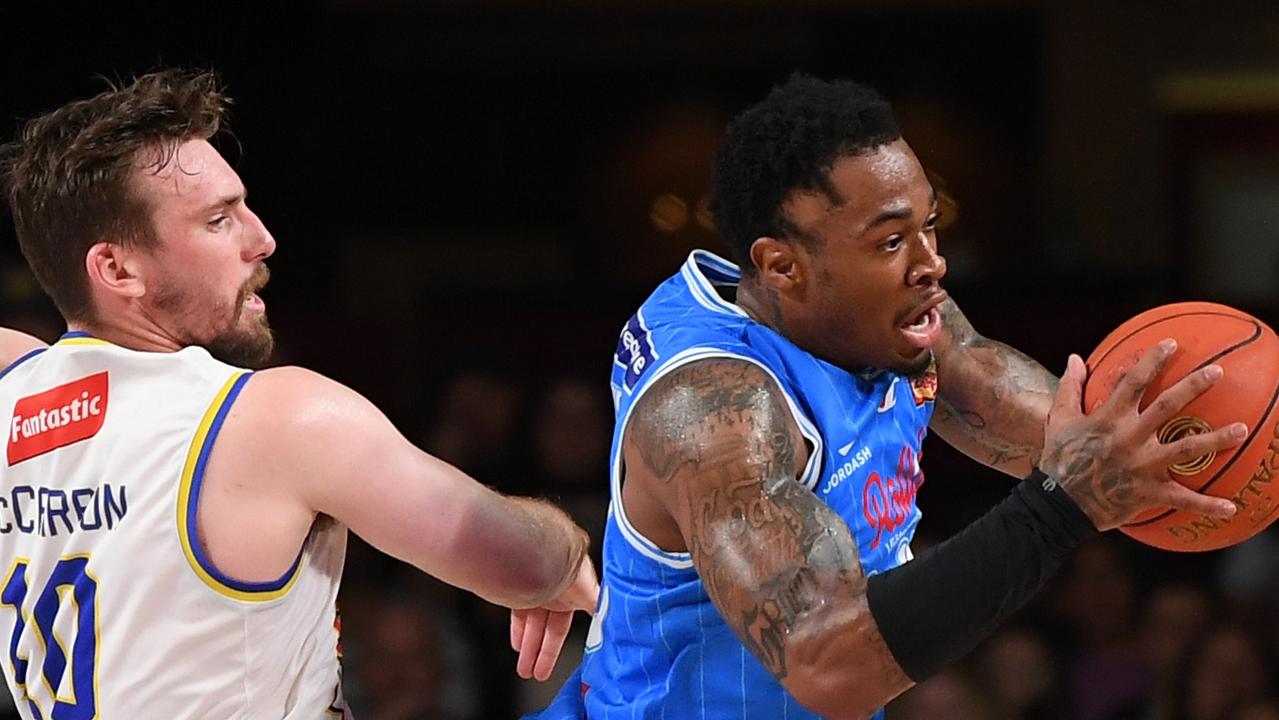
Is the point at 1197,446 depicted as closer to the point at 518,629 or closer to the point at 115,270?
the point at 518,629

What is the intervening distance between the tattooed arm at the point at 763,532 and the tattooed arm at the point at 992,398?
0.81 m

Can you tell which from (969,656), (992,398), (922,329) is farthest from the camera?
(969,656)

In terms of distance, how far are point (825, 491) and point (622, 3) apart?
299 inches

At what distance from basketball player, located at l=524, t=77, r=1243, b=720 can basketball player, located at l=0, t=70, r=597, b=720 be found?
275mm

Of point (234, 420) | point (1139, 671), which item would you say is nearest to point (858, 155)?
point (234, 420)

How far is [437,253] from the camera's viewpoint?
32.6 ft

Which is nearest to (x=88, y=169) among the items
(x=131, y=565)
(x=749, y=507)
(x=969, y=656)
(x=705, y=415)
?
(x=131, y=565)

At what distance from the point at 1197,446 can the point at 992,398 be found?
1.04 m

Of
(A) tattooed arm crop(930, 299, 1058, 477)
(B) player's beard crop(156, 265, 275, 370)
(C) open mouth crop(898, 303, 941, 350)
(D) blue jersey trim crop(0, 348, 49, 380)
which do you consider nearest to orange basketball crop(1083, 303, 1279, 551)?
(C) open mouth crop(898, 303, 941, 350)

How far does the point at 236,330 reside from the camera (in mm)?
2883

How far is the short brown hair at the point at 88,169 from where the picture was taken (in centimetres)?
273

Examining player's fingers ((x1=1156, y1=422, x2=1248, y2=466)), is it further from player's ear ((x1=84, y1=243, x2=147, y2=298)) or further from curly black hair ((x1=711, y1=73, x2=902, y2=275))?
player's ear ((x1=84, y1=243, x2=147, y2=298))

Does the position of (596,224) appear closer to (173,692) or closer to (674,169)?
(674,169)

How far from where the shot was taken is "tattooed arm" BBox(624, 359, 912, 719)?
2371 millimetres
